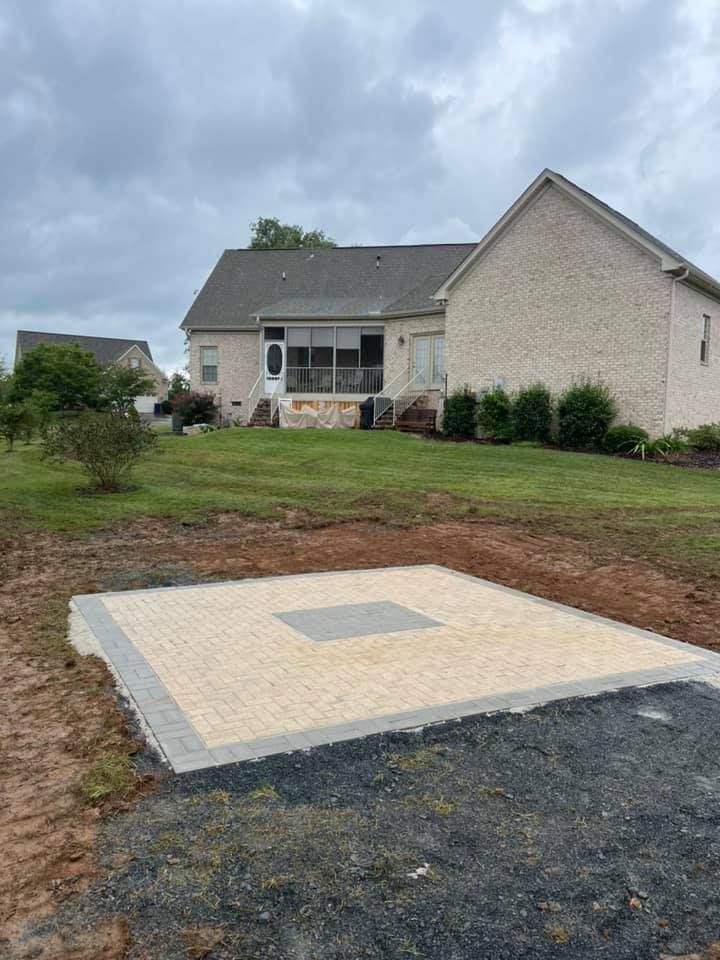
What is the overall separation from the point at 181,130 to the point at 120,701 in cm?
1965

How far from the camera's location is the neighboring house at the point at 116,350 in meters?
61.3

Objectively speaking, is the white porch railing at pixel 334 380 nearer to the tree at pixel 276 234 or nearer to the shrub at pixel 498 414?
the shrub at pixel 498 414

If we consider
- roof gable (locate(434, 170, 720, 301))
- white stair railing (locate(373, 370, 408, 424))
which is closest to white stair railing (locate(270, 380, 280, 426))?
white stair railing (locate(373, 370, 408, 424))

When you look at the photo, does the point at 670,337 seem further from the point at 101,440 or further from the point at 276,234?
the point at 276,234

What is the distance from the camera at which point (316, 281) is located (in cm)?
3209

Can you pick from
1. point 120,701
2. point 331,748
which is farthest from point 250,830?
point 120,701

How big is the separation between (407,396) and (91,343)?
48.4m

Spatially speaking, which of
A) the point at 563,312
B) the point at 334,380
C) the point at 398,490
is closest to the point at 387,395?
the point at 334,380

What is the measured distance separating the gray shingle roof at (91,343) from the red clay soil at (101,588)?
5524 centimetres

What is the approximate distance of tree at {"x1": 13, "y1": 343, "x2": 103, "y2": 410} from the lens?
39.6 metres

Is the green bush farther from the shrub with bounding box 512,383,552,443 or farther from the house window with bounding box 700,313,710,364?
the shrub with bounding box 512,383,552,443

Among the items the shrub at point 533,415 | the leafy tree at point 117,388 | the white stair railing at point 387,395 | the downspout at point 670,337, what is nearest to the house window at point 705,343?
the downspout at point 670,337

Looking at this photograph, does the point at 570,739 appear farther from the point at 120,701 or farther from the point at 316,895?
the point at 120,701

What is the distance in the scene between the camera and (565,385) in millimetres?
22203
